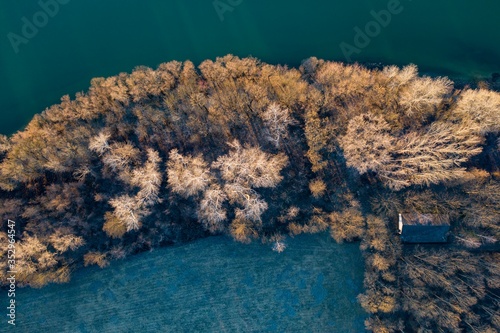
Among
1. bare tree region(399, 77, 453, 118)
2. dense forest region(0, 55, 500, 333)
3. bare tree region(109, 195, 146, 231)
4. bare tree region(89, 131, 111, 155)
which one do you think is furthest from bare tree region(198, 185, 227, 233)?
bare tree region(399, 77, 453, 118)

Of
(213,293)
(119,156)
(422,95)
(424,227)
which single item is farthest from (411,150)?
(119,156)

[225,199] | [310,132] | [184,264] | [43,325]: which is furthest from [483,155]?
[43,325]

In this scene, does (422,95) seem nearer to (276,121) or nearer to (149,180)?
(276,121)

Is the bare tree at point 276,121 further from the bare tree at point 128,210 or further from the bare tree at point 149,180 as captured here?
the bare tree at point 128,210

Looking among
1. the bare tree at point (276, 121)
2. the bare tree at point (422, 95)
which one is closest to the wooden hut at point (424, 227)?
the bare tree at point (422, 95)

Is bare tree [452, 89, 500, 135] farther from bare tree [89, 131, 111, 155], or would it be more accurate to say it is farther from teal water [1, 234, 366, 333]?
bare tree [89, 131, 111, 155]

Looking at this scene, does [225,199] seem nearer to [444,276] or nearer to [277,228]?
[277,228]
